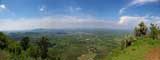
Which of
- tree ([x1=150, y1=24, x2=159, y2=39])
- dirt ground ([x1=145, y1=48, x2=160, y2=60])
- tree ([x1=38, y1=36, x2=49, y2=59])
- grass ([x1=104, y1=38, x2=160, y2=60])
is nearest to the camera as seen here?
dirt ground ([x1=145, y1=48, x2=160, y2=60])

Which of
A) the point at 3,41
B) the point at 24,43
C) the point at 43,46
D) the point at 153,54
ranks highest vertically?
the point at 153,54

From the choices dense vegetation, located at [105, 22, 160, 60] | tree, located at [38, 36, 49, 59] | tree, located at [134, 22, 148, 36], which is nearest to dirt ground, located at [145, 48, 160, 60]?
dense vegetation, located at [105, 22, 160, 60]

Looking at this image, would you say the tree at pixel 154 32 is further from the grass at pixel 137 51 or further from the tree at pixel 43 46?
the tree at pixel 43 46

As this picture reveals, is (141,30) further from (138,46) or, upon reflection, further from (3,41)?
(3,41)

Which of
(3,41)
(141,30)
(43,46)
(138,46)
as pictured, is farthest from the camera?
(43,46)

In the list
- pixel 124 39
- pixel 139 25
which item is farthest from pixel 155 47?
pixel 139 25

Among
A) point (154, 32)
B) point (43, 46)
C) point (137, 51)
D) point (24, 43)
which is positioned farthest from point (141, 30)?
point (24, 43)

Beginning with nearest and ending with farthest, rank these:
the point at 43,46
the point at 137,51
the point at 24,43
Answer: the point at 137,51 → the point at 43,46 → the point at 24,43

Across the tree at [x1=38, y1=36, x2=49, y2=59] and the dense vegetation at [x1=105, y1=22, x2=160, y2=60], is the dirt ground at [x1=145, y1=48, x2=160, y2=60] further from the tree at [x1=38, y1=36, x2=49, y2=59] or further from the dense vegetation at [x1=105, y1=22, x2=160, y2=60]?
the tree at [x1=38, y1=36, x2=49, y2=59]
